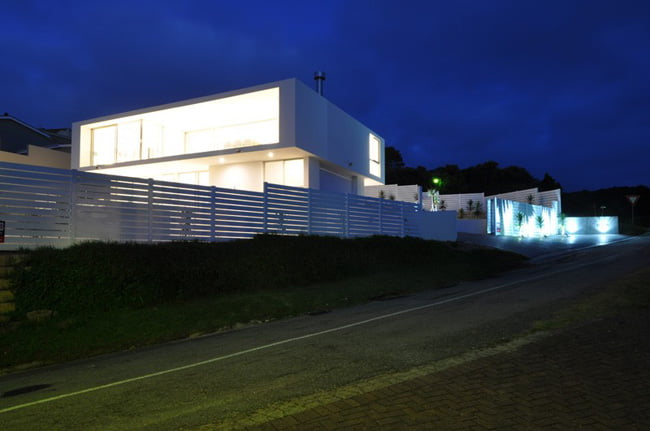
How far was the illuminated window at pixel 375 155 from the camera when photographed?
27078mm

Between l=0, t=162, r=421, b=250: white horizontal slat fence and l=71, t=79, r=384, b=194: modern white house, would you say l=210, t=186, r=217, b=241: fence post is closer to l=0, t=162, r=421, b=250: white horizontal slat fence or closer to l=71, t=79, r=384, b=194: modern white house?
l=0, t=162, r=421, b=250: white horizontal slat fence

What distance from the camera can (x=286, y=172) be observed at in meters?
21.0

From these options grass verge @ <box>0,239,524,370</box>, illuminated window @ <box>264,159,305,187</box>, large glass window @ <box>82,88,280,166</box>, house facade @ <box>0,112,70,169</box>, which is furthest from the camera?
house facade @ <box>0,112,70,169</box>

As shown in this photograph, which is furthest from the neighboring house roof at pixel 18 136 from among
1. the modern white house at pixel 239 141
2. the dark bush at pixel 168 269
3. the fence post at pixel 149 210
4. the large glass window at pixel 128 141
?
the dark bush at pixel 168 269

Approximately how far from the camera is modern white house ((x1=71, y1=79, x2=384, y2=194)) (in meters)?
19.4

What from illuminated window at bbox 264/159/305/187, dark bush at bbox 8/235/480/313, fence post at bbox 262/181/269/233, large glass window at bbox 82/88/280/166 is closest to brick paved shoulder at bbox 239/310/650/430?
dark bush at bbox 8/235/480/313

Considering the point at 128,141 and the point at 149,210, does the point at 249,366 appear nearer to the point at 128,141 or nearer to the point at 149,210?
the point at 149,210

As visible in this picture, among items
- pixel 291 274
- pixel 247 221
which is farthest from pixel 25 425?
pixel 247 221

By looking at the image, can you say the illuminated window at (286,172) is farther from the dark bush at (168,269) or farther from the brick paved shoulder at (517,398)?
the brick paved shoulder at (517,398)

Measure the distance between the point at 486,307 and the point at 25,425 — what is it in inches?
301

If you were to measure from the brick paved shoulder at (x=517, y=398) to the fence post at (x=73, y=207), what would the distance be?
Result: 8.46 m

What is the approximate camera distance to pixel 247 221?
1414 cm

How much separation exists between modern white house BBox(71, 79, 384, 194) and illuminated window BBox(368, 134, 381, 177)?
43.0 inches

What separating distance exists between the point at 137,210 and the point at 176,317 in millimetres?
3907
